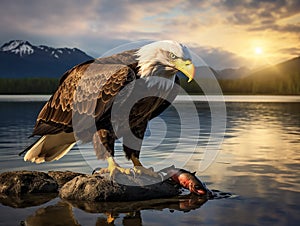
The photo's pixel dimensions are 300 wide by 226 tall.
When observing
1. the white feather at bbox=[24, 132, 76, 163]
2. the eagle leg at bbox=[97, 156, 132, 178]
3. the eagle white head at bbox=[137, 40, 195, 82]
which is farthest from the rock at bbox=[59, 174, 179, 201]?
the eagle white head at bbox=[137, 40, 195, 82]

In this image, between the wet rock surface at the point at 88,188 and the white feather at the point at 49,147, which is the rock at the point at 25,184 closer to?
the wet rock surface at the point at 88,188

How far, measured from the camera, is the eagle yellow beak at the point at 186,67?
24.2 ft

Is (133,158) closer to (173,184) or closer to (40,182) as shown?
(173,184)

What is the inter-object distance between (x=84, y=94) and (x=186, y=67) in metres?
2.06

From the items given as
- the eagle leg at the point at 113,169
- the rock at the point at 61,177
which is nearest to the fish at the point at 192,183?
the eagle leg at the point at 113,169

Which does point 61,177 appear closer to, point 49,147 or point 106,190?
point 49,147

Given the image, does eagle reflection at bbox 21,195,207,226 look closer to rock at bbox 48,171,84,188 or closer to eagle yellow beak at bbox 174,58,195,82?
rock at bbox 48,171,84,188

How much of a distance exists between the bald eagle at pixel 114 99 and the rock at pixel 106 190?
0.90 ft

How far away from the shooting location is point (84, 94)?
28.2ft

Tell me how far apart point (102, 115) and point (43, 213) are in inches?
70.9

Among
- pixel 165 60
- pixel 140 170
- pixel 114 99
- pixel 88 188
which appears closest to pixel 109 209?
pixel 88 188

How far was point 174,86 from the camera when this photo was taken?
8172 millimetres

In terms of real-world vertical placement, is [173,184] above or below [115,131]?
below

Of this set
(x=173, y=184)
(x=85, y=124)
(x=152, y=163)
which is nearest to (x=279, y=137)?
(x=152, y=163)
